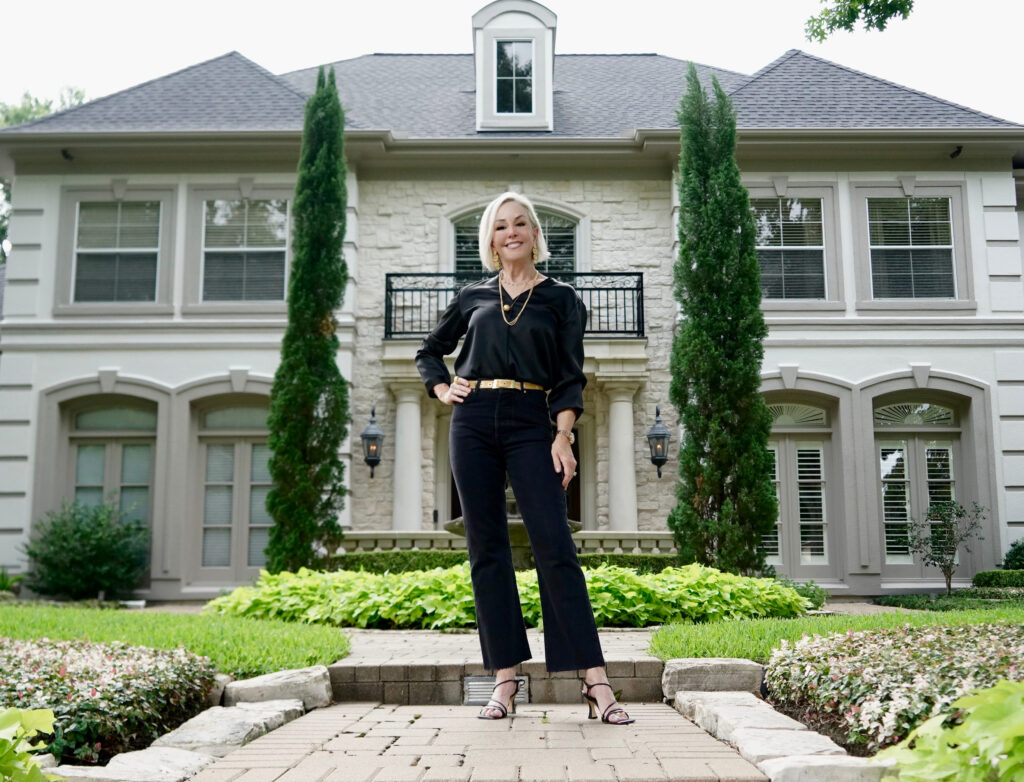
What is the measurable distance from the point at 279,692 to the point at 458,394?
1.56 m

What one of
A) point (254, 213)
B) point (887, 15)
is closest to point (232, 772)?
point (887, 15)

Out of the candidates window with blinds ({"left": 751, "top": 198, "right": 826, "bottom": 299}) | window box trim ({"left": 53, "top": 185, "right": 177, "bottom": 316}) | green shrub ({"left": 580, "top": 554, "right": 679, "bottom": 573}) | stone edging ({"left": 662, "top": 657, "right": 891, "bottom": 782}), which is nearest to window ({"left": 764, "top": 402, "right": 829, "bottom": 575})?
window with blinds ({"left": 751, "top": 198, "right": 826, "bottom": 299})

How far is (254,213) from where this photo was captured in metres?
12.5

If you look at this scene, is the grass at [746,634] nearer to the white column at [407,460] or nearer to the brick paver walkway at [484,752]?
the brick paver walkway at [484,752]

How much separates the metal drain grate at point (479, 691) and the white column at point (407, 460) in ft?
23.2

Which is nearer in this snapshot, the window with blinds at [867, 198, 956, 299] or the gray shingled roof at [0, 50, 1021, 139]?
the window with blinds at [867, 198, 956, 299]

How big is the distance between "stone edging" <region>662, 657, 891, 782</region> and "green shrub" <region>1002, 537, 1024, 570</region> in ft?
27.4

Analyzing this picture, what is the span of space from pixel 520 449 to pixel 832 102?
36.1ft

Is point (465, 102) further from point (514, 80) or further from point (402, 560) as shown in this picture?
point (402, 560)

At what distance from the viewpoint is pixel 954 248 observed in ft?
40.3

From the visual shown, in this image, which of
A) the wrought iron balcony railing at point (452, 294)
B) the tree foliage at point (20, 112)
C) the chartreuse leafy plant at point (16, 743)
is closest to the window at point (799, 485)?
the wrought iron balcony railing at point (452, 294)

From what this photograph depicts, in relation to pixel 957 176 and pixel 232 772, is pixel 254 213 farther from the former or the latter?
pixel 232 772

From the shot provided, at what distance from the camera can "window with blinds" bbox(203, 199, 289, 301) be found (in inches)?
487

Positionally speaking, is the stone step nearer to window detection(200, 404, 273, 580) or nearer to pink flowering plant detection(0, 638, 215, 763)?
pink flowering plant detection(0, 638, 215, 763)
